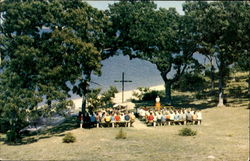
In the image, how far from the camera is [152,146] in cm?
2333

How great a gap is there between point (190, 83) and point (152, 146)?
3313 centimetres

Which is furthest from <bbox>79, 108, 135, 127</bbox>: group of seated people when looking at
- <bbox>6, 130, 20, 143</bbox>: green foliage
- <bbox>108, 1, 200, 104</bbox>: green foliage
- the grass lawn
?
<bbox>108, 1, 200, 104</bbox>: green foliage

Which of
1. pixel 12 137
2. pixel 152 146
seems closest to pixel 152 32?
pixel 12 137

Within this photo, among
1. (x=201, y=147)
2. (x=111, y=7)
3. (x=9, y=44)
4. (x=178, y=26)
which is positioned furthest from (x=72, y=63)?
(x=178, y=26)

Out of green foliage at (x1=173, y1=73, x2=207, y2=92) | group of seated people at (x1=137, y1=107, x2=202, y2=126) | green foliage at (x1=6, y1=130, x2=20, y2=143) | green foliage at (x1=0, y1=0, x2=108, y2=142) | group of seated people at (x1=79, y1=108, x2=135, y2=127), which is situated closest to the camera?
green foliage at (x1=0, y1=0, x2=108, y2=142)

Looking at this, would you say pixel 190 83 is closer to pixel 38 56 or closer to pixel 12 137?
pixel 38 56

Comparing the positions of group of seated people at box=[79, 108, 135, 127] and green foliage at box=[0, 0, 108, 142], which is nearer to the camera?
green foliage at box=[0, 0, 108, 142]

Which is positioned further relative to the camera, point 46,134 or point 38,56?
point 46,134

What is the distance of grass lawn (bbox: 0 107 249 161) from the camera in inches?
805

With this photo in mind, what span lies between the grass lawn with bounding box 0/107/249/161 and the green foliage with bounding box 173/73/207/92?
2136cm

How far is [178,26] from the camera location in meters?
44.7

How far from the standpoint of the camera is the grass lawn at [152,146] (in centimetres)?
2044

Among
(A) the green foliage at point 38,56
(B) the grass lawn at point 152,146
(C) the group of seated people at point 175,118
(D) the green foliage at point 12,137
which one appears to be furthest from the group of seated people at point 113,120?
(D) the green foliage at point 12,137

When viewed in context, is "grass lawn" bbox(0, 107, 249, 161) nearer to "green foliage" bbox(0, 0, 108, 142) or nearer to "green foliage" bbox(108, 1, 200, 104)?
"green foliage" bbox(0, 0, 108, 142)
